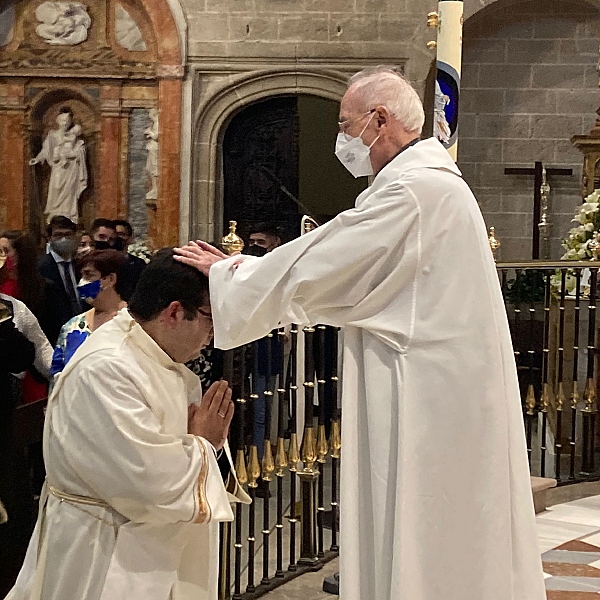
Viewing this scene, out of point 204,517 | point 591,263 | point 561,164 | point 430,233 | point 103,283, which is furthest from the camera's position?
point 561,164

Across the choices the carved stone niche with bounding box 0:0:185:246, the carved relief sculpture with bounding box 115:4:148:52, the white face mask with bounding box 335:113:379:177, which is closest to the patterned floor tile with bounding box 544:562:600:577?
the white face mask with bounding box 335:113:379:177

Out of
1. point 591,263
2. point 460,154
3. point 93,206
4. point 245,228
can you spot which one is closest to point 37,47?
point 93,206

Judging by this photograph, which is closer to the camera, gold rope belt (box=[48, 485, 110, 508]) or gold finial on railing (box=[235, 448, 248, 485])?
gold rope belt (box=[48, 485, 110, 508])

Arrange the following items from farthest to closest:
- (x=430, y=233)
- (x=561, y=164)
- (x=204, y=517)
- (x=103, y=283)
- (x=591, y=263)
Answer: (x=561, y=164) < (x=591, y=263) < (x=103, y=283) < (x=430, y=233) < (x=204, y=517)

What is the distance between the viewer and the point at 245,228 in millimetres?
11961

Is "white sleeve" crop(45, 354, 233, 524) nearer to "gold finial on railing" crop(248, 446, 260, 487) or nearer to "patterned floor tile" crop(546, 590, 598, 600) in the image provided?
"gold finial on railing" crop(248, 446, 260, 487)

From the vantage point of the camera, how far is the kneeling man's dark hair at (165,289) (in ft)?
8.18

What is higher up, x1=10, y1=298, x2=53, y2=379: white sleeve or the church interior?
the church interior

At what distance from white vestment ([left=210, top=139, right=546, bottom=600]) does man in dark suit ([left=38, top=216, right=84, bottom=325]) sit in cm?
267

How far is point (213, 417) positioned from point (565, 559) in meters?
2.38

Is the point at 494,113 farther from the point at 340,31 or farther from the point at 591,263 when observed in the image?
the point at 591,263

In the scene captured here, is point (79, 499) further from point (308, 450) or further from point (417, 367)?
point (308, 450)

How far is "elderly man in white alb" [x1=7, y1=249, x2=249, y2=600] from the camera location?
2.34 m

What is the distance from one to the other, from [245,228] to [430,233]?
9.28 m
